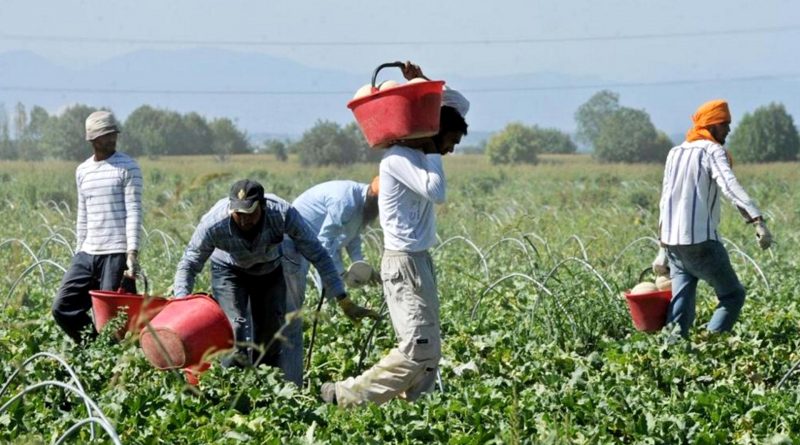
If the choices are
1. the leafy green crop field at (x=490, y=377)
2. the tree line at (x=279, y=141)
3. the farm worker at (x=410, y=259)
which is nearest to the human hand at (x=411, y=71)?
the farm worker at (x=410, y=259)

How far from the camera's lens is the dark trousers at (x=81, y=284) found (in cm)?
688

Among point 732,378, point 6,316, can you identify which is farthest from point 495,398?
point 6,316

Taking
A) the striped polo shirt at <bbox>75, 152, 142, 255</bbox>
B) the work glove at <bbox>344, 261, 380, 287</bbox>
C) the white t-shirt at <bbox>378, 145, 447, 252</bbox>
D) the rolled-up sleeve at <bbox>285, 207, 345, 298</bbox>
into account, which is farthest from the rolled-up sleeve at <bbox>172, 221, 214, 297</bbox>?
the striped polo shirt at <bbox>75, 152, 142, 255</bbox>

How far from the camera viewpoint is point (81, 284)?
22.7ft

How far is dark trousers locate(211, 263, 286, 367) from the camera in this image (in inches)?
236

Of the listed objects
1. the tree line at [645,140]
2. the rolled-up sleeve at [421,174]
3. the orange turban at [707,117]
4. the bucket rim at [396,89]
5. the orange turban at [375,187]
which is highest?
the bucket rim at [396,89]

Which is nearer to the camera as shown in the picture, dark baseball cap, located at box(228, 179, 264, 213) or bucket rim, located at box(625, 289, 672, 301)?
dark baseball cap, located at box(228, 179, 264, 213)

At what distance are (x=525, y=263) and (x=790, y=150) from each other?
227ft

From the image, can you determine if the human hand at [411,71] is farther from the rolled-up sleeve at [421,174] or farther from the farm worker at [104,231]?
the farm worker at [104,231]

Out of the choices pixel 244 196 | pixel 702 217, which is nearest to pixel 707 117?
pixel 702 217

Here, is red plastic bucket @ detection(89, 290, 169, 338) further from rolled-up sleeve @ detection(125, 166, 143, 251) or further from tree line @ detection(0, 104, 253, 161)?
tree line @ detection(0, 104, 253, 161)

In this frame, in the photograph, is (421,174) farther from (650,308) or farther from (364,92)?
(650,308)

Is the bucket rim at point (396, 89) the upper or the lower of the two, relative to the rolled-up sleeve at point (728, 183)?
upper

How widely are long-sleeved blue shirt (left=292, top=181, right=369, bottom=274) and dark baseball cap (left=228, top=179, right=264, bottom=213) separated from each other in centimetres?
147
